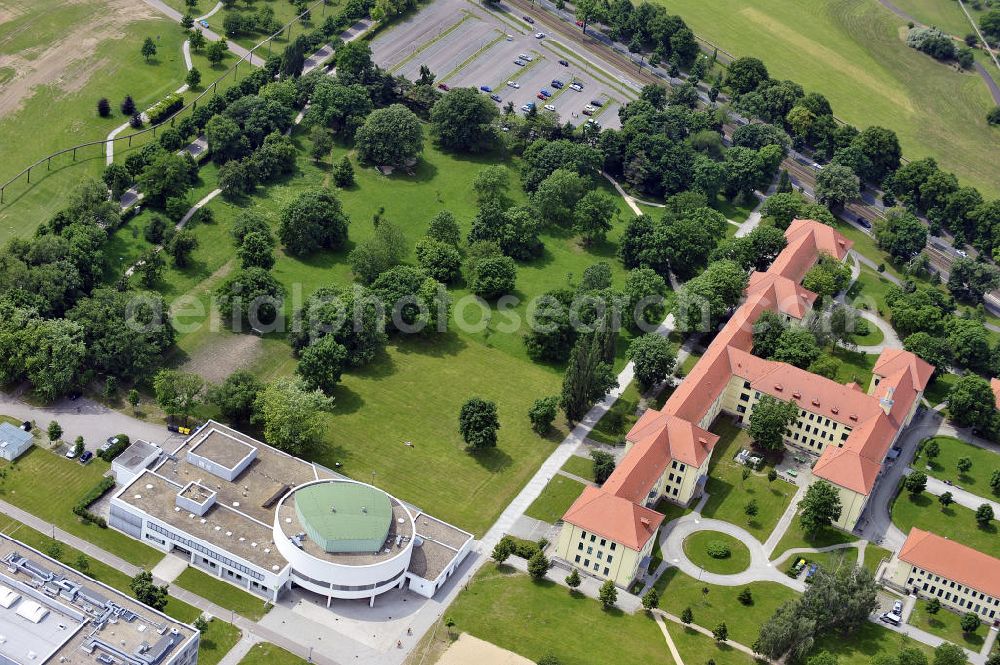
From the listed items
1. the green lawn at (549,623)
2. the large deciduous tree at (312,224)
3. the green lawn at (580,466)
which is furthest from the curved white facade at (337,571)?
the large deciduous tree at (312,224)

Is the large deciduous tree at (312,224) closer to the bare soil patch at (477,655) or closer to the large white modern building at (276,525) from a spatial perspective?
the large white modern building at (276,525)

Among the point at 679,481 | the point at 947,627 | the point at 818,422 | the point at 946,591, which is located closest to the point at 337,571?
the point at 679,481

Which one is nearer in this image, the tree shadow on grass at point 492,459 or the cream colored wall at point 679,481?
the cream colored wall at point 679,481

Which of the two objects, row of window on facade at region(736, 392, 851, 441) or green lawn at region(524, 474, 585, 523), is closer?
green lawn at region(524, 474, 585, 523)

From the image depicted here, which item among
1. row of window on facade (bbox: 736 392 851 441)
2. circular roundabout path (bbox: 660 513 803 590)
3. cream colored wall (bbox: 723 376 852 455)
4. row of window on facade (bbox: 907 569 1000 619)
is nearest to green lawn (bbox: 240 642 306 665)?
circular roundabout path (bbox: 660 513 803 590)

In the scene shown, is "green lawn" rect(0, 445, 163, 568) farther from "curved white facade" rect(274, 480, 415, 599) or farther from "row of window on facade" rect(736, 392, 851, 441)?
"row of window on facade" rect(736, 392, 851, 441)

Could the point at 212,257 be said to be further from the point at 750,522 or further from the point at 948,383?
the point at 948,383

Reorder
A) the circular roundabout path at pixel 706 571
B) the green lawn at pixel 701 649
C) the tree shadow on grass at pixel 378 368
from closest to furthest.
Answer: the green lawn at pixel 701 649, the circular roundabout path at pixel 706 571, the tree shadow on grass at pixel 378 368
